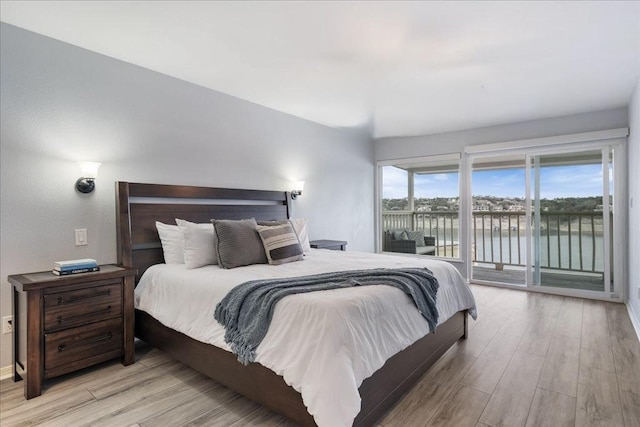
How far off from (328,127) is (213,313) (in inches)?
142

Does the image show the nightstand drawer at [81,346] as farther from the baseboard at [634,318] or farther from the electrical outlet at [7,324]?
the baseboard at [634,318]

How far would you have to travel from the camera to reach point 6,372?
2.36m

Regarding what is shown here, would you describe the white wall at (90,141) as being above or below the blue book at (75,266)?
above

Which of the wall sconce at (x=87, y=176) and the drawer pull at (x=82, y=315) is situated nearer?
the drawer pull at (x=82, y=315)

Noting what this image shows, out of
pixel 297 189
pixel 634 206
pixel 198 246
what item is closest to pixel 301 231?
pixel 297 189

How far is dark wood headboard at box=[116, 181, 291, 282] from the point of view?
2820 mm

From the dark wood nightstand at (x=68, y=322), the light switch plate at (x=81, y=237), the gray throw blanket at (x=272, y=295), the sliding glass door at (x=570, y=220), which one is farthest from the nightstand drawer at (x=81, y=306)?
the sliding glass door at (x=570, y=220)

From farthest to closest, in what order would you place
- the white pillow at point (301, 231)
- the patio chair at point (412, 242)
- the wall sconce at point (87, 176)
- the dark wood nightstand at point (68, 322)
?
the patio chair at point (412, 242) → the white pillow at point (301, 231) → the wall sconce at point (87, 176) → the dark wood nightstand at point (68, 322)

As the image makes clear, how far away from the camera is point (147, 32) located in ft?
8.05

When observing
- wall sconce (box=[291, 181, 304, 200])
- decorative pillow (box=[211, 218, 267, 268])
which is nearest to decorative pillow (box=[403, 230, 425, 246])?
wall sconce (box=[291, 181, 304, 200])

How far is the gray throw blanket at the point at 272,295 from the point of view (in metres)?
1.83

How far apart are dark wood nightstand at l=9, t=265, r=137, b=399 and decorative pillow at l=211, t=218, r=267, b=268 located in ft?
2.19

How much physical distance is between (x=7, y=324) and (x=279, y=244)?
1964mm

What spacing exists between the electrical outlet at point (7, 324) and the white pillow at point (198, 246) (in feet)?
3.84
